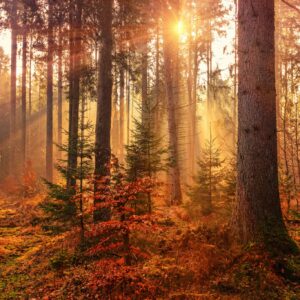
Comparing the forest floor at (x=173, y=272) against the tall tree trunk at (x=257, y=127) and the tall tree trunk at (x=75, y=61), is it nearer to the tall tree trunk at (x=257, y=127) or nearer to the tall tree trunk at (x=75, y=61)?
the tall tree trunk at (x=257, y=127)

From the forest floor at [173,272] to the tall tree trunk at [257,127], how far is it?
2.39 ft

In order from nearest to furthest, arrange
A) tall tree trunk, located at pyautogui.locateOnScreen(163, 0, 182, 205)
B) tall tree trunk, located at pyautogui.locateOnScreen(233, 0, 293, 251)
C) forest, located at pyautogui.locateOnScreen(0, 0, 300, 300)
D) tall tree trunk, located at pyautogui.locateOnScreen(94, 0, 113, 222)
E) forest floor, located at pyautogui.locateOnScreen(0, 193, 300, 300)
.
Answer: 1. forest floor, located at pyautogui.locateOnScreen(0, 193, 300, 300)
2. forest, located at pyautogui.locateOnScreen(0, 0, 300, 300)
3. tall tree trunk, located at pyautogui.locateOnScreen(233, 0, 293, 251)
4. tall tree trunk, located at pyautogui.locateOnScreen(94, 0, 113, 222)
5. tall tree trunk, located at pyautogui.locateOnScreen(163, 0, 182, 205)

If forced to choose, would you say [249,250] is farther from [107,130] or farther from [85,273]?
[107,130]

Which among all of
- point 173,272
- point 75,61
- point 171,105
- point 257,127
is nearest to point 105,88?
point 75,61

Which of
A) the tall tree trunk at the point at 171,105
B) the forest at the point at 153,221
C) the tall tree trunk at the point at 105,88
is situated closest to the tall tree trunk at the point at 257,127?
the forest at the point at 153,221

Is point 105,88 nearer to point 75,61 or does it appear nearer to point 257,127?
point 75,61

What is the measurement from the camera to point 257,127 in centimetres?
587

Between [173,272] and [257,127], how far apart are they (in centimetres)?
329

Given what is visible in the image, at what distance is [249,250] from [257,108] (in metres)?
2.78

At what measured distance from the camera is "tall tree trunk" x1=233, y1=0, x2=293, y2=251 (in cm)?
582

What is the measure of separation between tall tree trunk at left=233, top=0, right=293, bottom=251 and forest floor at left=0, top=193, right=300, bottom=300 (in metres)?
0.73

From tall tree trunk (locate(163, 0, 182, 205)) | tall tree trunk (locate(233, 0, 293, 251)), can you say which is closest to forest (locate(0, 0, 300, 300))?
tall tree trunk (locate(233, 0, 293, 251))

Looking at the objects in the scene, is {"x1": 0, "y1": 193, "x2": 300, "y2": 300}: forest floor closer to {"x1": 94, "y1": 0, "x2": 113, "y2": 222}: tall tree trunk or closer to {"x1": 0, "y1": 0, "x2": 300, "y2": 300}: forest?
{"x1": 0, "y1": 0, "x2": 300, "y2": 300}: forest

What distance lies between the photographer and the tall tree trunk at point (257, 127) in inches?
229
